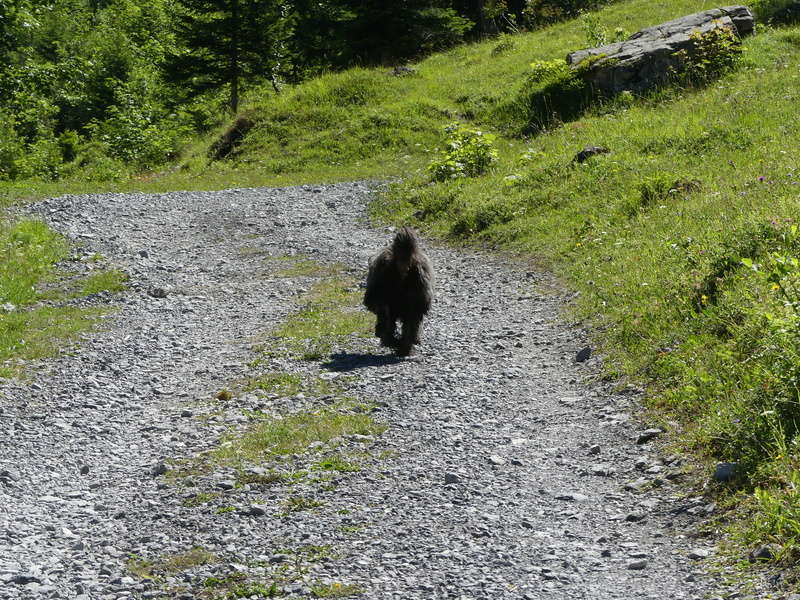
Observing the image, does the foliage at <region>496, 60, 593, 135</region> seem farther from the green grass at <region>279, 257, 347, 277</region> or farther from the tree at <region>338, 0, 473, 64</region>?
the green grass at <region>279, 257, 347, 277</region>

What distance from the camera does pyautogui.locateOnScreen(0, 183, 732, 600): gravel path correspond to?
21.0 feet

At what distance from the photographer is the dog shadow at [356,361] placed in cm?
1146

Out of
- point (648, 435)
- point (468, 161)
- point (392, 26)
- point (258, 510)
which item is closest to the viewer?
point (258, 510)

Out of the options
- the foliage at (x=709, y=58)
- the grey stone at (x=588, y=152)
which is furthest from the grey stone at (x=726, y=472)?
the foliage at (x=709, y=58)

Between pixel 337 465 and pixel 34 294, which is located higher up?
pixel 34 294

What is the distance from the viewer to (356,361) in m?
11.7

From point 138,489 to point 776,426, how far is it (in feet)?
17.7

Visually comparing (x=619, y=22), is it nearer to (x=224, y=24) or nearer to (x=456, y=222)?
(x=224, y=24)

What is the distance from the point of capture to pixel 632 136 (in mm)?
20203

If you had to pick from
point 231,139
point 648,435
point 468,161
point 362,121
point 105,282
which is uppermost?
point 231,139

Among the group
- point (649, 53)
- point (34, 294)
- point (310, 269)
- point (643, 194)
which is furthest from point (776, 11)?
point (34, 294)

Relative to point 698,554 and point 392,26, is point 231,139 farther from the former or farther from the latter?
point 698,554

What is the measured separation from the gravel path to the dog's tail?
1.38m

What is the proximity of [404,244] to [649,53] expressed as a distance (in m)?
15.9
